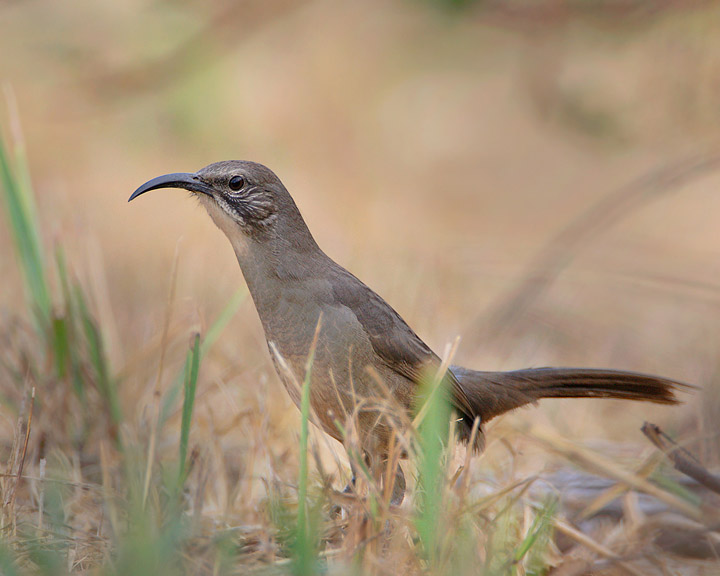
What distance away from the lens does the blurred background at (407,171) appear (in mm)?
4637

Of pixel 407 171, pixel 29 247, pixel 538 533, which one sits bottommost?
pixel 538 533

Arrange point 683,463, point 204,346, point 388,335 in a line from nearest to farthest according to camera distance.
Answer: point 683,463 → point 388,335 → point 204,346

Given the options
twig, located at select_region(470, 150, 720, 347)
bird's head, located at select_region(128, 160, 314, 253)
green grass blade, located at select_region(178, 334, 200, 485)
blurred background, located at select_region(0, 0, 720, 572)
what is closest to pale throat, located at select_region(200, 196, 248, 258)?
bird's head, located at select_region(128, 160, 314, 253)

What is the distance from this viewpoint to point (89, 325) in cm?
359

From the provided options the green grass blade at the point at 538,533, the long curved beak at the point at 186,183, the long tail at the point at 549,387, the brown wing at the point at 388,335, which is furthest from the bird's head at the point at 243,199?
the green grass blade at the point at 538,533

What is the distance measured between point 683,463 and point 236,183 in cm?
190

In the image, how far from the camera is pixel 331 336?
301cm

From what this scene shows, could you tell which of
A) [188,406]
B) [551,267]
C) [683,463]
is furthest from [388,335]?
[551,267]

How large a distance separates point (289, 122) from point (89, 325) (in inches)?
255

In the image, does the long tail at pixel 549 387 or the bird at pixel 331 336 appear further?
the long tail at pixel 549 387

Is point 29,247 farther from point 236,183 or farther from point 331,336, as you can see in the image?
point 331,336

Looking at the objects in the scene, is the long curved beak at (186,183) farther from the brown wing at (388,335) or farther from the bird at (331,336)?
the brown wing at (388,335)

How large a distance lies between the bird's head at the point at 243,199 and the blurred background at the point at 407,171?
30cm

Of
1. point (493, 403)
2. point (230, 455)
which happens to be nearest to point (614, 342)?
point (493, 403)
